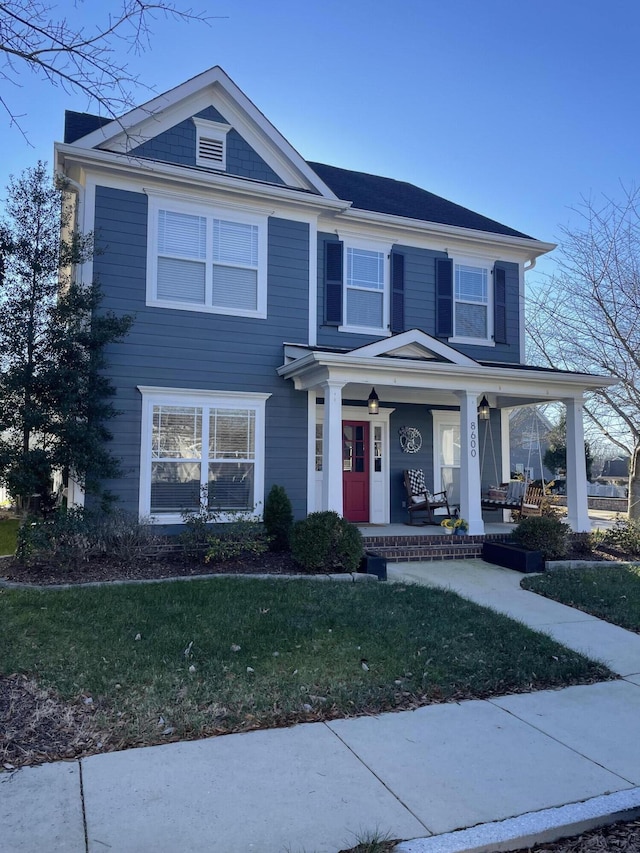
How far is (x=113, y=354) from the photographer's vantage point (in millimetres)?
8820

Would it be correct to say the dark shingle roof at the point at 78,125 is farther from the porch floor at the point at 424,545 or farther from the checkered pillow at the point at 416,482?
the checkered pillow at the point at 416,482

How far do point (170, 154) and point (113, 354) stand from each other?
11.0ft

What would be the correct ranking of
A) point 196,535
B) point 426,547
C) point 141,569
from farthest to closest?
1. point 426,547
2. point 196,535
3. point 141,569

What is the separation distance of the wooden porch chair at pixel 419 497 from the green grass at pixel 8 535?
6750 millimetres

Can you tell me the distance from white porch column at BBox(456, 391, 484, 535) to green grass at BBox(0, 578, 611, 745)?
3.20 meters

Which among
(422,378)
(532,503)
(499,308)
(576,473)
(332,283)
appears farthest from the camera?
(499,308)

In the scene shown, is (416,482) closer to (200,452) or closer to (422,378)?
(422,378)

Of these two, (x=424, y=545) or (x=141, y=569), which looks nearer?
(x=141, y=569)

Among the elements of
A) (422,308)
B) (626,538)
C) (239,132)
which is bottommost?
(626,538)

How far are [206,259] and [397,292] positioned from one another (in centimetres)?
357

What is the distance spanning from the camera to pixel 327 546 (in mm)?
7527

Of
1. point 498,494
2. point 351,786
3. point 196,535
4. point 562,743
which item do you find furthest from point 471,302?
point 351,786

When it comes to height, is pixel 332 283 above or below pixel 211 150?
below

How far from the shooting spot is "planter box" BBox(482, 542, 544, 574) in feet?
27.7
